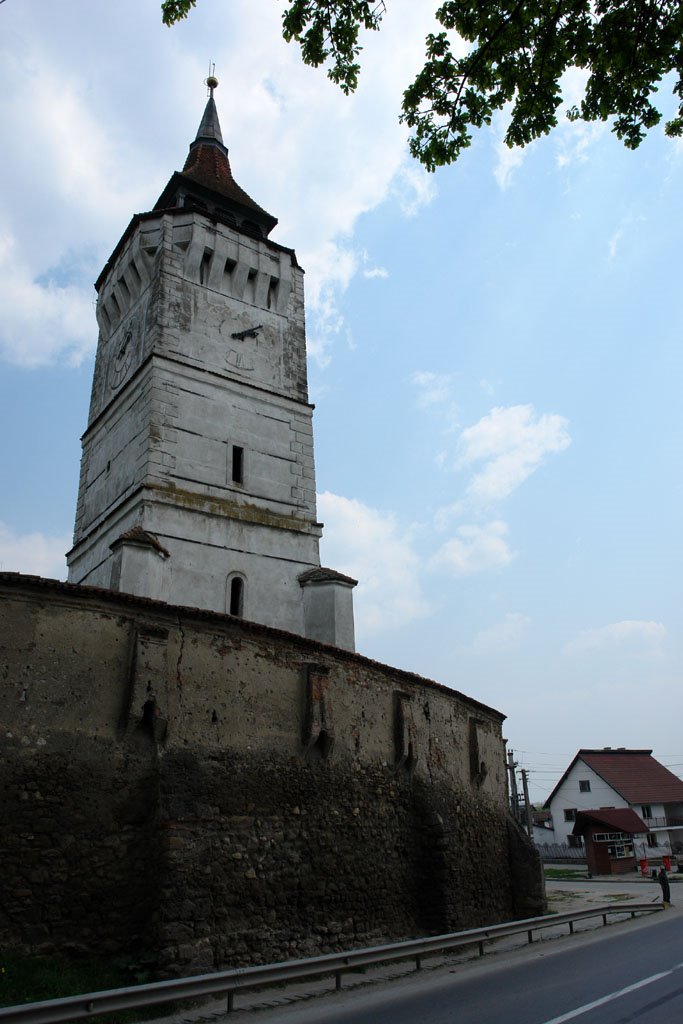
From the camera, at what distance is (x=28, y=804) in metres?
9.12

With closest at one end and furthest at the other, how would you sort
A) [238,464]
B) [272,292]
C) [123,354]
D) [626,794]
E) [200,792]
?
1. [200,792]
2. [238,464]
3. [123,354]
4. [272,292]
5. [626,794]

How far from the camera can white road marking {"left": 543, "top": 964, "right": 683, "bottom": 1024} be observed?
768 cm

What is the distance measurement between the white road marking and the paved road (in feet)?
0.03

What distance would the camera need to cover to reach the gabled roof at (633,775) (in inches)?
1761

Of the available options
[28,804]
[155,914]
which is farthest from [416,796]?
[28,804]

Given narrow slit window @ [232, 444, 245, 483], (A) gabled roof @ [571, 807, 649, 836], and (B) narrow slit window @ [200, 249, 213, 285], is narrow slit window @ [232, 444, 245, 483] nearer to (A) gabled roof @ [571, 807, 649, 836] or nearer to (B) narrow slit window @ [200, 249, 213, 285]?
(B) narrow slit window @ [200, 249, 213, 285]

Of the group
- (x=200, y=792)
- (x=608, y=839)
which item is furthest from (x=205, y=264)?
(x=608, y=839)

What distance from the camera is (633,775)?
154 feet

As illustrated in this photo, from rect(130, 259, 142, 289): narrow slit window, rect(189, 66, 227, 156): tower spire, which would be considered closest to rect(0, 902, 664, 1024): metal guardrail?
rect(130, 259, 142, 289): narrow slit window

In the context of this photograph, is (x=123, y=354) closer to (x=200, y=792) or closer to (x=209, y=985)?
(x=200, y=792)

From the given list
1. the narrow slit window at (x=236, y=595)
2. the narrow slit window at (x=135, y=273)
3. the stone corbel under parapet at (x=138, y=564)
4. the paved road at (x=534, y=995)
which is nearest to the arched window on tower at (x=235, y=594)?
the narrow slit window at (x=236, y=595)

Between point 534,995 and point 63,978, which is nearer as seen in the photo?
point 63,978

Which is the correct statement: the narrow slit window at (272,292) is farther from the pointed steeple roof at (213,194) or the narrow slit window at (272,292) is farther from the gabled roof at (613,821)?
the gabled roof at (613,821)

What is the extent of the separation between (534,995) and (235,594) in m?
12.1
